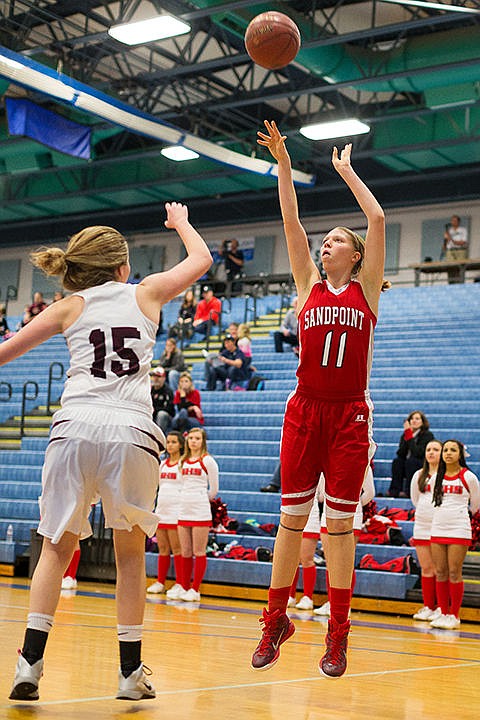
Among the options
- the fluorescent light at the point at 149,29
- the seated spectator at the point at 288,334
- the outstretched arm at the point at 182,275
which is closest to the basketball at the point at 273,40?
the outstretched arm at the point at 182,275

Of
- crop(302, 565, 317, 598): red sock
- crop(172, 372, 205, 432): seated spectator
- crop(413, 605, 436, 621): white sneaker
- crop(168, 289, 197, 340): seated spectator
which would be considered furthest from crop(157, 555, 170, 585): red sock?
crop(168, 289, 197, 340): seated spectator

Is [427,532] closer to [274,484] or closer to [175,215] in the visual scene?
[274,484]

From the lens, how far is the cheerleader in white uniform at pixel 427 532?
9414 mm

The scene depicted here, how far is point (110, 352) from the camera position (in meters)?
3.77

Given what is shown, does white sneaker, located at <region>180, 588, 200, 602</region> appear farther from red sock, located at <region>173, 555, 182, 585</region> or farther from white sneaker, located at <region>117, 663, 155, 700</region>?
white sneaker, located at <region>117, 663, 155, 700</region>

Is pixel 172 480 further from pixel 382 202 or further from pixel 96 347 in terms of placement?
pixel 382 202

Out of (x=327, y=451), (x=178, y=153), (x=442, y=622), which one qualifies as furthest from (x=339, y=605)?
(x=178, y=153)

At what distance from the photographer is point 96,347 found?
12.4 ft

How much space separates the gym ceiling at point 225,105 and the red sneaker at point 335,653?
9480 mm

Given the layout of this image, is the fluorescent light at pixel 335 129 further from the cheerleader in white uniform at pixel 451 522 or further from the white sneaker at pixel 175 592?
the white sneaker at pixel 175 592

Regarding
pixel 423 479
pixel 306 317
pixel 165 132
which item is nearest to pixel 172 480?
pixel 423 479

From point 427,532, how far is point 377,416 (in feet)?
14.0

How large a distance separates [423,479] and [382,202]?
14.9m

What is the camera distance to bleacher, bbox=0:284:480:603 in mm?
11086
